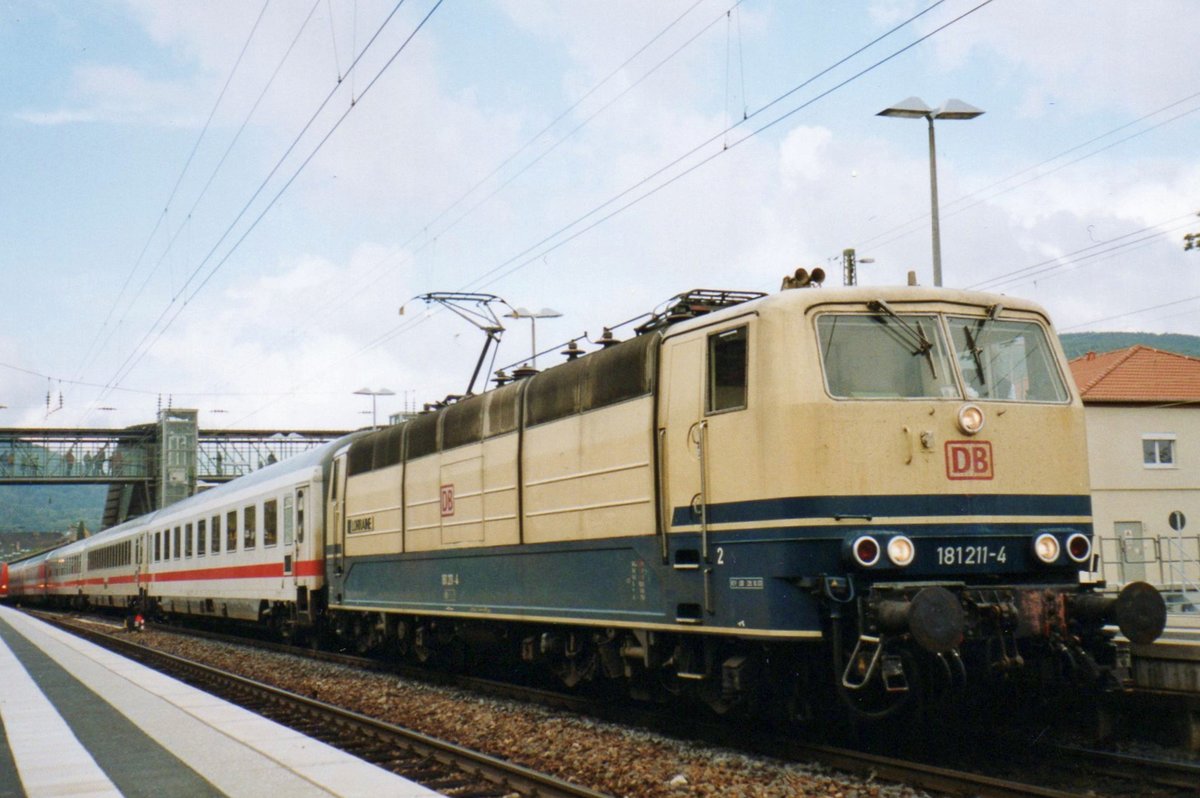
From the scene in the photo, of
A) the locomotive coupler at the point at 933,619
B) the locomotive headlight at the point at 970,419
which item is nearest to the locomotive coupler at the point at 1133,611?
the locomotive coupler at the point at 933,619

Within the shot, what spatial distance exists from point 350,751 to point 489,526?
3599 mm

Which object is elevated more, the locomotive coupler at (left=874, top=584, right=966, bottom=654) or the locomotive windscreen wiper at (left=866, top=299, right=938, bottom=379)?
the locomotive windscreen wiper at (left=866, top=299, right=938, bottom=379)

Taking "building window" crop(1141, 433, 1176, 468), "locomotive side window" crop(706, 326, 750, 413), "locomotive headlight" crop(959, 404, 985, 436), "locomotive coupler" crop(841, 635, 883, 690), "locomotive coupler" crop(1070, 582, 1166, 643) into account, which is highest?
"building window" crop(1141, 433, 1176, 468)

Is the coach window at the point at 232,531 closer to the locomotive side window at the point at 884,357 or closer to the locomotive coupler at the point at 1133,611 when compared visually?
the locomotive side window at the point at 884,357

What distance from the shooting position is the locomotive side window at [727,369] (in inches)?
391

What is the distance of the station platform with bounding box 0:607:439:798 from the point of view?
8.62m

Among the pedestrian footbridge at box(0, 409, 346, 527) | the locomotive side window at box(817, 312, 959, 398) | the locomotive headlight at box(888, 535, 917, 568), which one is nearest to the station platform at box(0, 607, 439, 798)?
the locomotive headlight at box(888, 535, 917, 568)

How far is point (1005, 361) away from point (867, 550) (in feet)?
7.62

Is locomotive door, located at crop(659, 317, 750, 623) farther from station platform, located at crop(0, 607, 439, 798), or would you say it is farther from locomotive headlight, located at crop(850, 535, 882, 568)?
station platform, located at crop(0, 607, 439, 798)

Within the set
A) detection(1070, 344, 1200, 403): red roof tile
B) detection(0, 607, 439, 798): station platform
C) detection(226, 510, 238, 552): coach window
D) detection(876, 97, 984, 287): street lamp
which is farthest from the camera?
detection(1070, 344, 1200, 403): red roof tile

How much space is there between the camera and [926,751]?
9914mm

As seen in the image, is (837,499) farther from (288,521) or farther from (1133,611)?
(288,521)

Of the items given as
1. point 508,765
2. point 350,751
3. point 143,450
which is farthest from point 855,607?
point 143,450

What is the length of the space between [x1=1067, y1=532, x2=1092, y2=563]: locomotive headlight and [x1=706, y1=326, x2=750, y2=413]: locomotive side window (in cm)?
283
